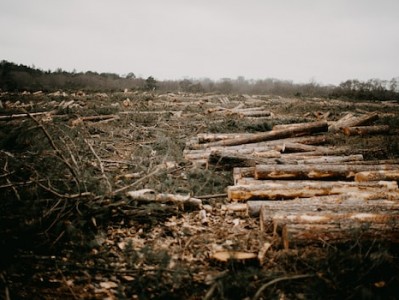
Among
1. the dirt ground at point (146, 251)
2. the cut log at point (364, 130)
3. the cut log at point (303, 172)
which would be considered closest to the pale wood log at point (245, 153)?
the cut log at point (303, 172)

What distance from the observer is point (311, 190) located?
4.20m

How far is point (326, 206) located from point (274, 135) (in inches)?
176

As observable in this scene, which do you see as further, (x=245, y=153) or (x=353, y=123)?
(x=353, y=123)

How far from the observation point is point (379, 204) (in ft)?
10.9

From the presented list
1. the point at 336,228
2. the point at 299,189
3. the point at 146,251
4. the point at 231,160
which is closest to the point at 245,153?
the point at 231,160

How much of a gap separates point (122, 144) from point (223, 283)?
5904mm

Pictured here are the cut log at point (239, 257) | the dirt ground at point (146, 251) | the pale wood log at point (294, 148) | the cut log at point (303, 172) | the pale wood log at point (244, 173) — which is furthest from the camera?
the pale wood log at point (294, 148)

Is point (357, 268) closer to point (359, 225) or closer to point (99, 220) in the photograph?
point (359, 225)

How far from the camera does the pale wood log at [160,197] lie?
362 centimetres

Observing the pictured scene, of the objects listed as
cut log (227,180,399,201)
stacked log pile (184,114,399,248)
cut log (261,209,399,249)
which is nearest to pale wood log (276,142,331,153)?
stacked log pile (184,114,399,248)

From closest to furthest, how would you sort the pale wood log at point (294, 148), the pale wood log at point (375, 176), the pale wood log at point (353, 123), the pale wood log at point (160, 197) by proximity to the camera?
the pale wood log at point (160, 197)
the pale wood log at point (375, 176)
the pale wood log at point (294, 148)
the pale wood log at point (353, 123)

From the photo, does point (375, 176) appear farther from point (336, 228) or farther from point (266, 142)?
point (266, 142)

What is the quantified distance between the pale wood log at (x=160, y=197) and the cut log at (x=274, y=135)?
334 cm

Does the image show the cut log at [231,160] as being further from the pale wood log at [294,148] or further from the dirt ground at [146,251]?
the pale wood log at [294,148]
